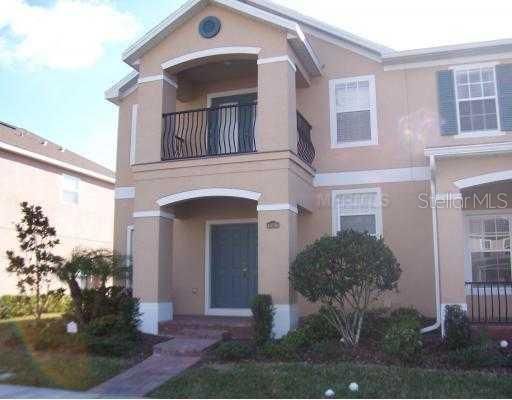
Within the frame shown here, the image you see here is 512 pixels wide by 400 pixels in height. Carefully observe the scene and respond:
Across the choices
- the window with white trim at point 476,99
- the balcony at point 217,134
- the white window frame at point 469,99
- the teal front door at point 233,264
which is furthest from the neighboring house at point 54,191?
the window with white trim at point 476,99

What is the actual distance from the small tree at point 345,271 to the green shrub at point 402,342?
70 cm

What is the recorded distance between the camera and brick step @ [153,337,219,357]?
10.1 metres

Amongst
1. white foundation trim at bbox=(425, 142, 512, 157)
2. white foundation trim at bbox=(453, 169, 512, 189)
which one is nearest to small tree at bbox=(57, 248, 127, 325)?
white foundation trim at bbox=(425, 142, 512, 157)

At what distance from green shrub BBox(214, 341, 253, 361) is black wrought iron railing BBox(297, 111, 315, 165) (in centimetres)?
469

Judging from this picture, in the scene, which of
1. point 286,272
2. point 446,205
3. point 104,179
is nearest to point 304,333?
point 286,272

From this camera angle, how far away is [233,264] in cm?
1341

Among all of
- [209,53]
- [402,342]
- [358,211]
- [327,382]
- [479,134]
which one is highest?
[209,53]

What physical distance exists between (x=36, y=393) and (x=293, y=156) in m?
6.34

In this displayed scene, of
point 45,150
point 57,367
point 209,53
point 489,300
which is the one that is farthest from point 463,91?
point 45,150

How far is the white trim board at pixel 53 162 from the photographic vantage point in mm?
17953

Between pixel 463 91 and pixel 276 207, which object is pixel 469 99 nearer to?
pixel 463 91

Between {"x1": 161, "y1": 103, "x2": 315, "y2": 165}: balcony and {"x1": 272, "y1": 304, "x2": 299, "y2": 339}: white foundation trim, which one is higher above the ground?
{"x1": 161, "y1": 103, "x2": 315, "y2": 165}: balcony

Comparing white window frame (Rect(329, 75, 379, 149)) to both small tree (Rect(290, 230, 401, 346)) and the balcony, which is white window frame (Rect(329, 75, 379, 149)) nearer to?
the balcony

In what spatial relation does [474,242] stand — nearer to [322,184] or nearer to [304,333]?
[322,184]
